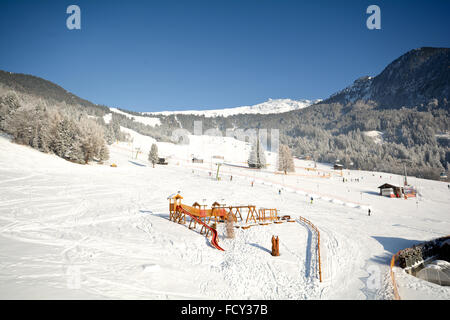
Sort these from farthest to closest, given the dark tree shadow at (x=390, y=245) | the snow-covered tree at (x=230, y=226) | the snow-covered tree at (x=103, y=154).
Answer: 1. the snow-covered tree at (x=103, y=154)
2. the snow-covered tree at (x=230, y=226)
3. the dark tree shadow at (x=390, y=245)

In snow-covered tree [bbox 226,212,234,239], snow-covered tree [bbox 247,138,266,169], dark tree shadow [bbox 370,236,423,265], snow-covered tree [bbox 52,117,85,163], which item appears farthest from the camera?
snow-covered tree [bbox 247,138,266,169]

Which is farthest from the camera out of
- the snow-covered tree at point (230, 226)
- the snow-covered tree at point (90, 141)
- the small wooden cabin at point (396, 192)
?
the snow-covered tree at point (90, 141)

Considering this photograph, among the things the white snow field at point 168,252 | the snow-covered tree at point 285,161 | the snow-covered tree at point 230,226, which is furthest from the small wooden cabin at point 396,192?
the snow-covered tree at point 230,226

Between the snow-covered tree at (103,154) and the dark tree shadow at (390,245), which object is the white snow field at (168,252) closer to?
the dark tree shadow at (390,245)

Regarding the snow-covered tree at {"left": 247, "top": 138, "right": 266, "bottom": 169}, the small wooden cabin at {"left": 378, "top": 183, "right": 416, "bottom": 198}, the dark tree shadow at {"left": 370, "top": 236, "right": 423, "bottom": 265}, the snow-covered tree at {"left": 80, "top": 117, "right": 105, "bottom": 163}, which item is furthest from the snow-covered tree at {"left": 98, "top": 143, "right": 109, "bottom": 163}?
the small wooden cabin at {"left": 378, "top": 183, "right": 416, "bottom": 198}

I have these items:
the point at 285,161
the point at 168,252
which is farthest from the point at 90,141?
the point at 285,161

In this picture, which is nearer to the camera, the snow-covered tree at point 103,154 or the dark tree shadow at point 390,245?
the dark tree shadow at point 390,245

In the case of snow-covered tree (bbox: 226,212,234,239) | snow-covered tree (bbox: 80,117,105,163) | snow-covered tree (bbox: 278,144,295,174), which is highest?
snow-covered tree (bbox: 80,117,105,163)

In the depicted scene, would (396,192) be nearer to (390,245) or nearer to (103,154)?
(390,245)

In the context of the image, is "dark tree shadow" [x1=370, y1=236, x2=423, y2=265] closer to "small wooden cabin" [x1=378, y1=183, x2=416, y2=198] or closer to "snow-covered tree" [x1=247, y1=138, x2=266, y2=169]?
"small wooden cabin" [x1=378, y1=183, x2=416, y2=198]

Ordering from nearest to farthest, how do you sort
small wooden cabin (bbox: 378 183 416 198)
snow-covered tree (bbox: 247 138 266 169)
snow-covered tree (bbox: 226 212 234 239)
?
snow-covered tree (bbox: 226 212 234 239)
small wooden cabin (bbox: 378 183 416 198)
snow-covered tree (bbox: 247 138 266 169)

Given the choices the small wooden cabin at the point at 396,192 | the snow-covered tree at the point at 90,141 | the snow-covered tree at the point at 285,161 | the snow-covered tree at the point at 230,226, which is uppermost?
the snow-covered tree at the point at 90,141

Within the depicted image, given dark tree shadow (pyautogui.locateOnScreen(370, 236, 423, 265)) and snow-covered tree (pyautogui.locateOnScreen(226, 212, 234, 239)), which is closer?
dark tree shadow (pyautogui.locateOnScreen(370, 236, 423, 265))

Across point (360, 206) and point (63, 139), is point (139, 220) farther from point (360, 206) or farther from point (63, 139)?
point (63, 139)
